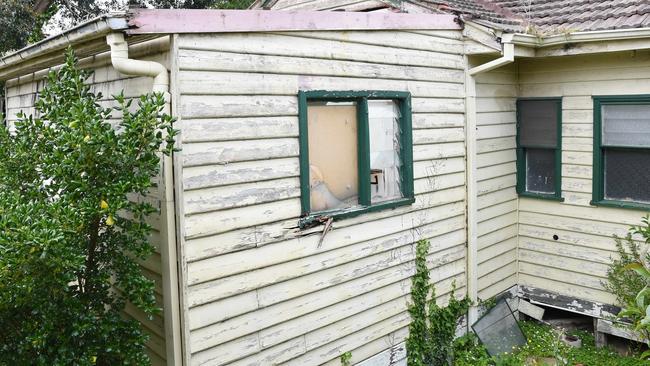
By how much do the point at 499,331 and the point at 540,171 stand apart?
2.14 meters

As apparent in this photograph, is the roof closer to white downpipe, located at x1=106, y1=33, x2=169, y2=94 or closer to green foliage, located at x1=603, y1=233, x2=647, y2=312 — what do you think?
green foliage, located at x1=603, y1=233, x2=647, y2=312

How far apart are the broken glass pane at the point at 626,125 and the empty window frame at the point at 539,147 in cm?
56

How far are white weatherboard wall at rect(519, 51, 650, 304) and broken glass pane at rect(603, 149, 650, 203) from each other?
18 centimetres

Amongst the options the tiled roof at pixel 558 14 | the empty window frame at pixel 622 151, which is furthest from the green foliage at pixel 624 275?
the tiled roof at pixel 558 14

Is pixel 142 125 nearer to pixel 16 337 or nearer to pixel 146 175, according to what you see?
pixel 146 175

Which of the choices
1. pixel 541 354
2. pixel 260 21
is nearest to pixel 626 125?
pixel 541 354

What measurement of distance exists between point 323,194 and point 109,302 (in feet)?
6.77

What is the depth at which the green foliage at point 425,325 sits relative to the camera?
624cm

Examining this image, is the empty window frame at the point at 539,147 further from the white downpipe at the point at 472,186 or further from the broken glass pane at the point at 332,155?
the broken glass pane at the point at 332,155

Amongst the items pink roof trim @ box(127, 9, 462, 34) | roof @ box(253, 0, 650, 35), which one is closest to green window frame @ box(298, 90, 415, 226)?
pink roof trim @ box(127, 9, 462, 34)

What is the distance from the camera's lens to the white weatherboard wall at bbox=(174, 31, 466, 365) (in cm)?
434

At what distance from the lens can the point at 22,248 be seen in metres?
3.15

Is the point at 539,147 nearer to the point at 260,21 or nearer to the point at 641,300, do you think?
the point at 641,300

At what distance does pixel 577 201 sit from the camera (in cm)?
714
